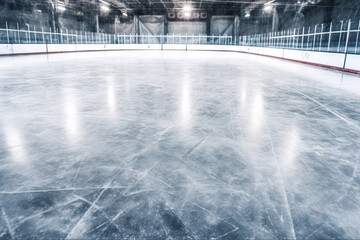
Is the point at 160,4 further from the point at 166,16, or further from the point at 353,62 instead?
the point at 353,62

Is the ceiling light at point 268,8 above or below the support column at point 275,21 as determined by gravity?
above

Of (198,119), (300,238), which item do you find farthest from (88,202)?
(198,119)

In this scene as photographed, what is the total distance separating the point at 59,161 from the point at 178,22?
3790 centimetres

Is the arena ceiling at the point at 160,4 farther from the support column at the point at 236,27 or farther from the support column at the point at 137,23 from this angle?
the support column at the point at 236,27

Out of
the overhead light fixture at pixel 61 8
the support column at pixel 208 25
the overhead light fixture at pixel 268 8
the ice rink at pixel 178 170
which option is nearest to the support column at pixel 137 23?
the support column at pixel 208 25

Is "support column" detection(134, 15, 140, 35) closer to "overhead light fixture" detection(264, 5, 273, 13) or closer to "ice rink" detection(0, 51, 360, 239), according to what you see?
"overhead light fixture" detection(264, 5, 273, 13)

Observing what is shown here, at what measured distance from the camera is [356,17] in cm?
1541

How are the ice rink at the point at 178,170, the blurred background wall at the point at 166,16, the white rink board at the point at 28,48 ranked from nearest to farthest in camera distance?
the ice rink at the point at 178,170 < the white rink board at the point at 28,48 < the blurred background wall at the point at 166,16

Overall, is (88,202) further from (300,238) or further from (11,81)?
(11,81)

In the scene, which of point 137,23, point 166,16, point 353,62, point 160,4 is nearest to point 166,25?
point 166,16

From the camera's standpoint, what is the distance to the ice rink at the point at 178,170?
5.71 ft

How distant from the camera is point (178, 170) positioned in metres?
2.48

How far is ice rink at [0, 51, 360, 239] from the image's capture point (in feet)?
5.71

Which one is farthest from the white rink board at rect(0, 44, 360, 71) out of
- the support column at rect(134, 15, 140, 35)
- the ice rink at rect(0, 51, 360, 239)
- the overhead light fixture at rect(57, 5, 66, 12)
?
the ice rink at rect(0, 51, 360, 239)
